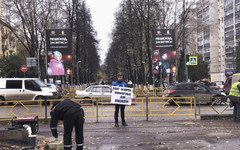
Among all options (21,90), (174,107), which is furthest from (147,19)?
(174,107)

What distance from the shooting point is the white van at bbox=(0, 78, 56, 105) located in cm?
1969

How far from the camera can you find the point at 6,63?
44.5 m

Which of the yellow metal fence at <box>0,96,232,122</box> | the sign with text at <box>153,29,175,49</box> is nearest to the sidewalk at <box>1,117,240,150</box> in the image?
the yellow metal fence at <box>0,96,232,122</box>

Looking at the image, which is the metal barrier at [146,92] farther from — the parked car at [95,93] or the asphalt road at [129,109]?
the asphalt road at [129,109]

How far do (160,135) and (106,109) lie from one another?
4.67 metres

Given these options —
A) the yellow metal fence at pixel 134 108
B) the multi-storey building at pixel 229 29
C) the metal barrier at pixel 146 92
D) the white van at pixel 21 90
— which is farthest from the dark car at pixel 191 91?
the multi-storey building at pixel 229 29

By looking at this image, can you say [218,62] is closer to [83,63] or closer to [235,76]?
[83,63]

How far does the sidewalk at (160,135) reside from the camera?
7.20m

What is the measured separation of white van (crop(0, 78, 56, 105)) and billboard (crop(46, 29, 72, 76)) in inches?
211

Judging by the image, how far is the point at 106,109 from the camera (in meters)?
12.8

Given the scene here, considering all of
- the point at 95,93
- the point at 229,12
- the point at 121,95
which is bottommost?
the point at 95,93

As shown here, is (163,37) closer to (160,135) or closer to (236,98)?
(236,98)

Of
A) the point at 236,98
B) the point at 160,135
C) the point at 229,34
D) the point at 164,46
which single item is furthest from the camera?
the point at 229,34

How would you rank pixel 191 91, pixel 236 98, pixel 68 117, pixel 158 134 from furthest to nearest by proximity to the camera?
pixel 191 91, pixel 236 98, pixel 158 134, pixel 68 117
